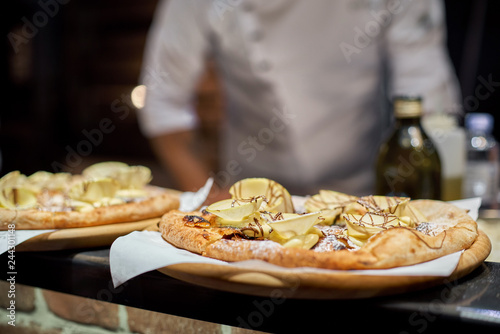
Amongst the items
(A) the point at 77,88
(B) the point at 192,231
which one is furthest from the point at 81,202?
(A) the point at 77,88

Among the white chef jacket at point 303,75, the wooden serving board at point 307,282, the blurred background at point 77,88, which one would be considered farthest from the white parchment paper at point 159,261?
the blurred background at point 77,88

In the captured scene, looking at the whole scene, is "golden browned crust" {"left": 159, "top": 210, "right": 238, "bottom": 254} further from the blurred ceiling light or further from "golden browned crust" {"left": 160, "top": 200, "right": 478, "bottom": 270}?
the blurred ceiling light

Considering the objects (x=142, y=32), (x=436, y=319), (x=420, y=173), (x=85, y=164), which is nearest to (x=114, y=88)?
(x=142, y=32)

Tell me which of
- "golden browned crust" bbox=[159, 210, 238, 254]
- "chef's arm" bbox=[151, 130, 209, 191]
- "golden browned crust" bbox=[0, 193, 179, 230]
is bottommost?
"chef's arm" bbox=[151, 130, 209, 191]

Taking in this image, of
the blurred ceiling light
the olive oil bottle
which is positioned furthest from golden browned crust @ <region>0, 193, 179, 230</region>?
the blurred ceiling light

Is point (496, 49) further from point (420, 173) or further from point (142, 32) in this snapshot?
point (142, 32)

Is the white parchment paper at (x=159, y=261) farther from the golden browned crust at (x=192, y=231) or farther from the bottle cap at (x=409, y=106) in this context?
the bottle cap at (x=409, y=106)
